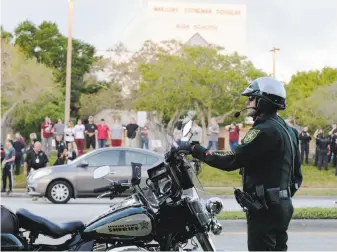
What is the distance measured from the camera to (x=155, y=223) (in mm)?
4785

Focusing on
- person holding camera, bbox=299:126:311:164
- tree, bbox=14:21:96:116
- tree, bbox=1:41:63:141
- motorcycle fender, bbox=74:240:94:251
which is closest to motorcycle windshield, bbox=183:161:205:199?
motorcycle fender, bbox=74:240:94:251

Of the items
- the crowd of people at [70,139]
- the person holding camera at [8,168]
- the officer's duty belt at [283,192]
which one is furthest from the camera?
the crowd of people at [70,139]

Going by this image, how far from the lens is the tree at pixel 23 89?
148 feet

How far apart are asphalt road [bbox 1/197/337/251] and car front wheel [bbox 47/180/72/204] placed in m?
0.51

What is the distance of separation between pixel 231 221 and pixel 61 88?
1770 inches

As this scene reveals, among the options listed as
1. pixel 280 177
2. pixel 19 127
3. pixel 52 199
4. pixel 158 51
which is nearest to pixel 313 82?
pixel 158 51

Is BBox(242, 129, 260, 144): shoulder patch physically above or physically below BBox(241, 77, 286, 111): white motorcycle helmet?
below

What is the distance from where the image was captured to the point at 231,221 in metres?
12.1

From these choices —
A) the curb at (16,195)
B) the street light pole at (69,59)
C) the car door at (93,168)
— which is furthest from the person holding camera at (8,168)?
the street light pole at (69,59)

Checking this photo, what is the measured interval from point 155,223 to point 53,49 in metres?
59.0

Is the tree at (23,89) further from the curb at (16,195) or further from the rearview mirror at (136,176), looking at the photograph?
the rearview mirror at (136,176)

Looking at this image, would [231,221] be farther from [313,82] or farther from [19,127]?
[313,82]

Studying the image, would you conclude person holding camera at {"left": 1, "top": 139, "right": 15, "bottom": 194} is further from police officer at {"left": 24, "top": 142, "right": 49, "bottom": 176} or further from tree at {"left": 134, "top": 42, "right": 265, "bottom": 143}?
tree at {"left": 134, "top": 42, "right": 265, "bottom": 143}

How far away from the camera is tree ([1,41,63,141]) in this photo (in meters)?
45.2
